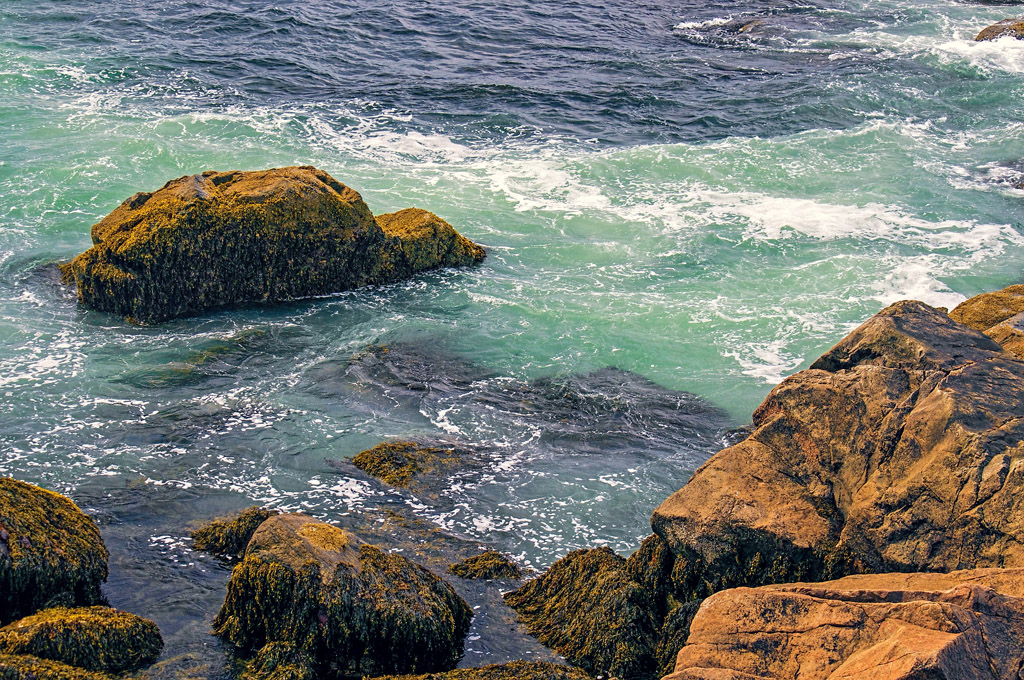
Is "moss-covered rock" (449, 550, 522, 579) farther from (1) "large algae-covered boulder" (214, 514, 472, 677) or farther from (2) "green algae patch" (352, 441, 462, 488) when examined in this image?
(2) "green algae patch" (352, 441, 462, 488)

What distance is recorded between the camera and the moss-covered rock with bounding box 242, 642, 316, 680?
7.35m

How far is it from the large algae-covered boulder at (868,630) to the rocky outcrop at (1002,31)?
95.2 ft

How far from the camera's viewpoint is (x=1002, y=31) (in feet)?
99.6

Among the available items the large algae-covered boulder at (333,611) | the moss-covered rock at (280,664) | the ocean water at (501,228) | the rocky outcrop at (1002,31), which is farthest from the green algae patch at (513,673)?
the rocky outcrop at (1002,31)

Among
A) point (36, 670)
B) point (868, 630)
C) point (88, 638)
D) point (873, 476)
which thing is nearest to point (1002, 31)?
point (873, 476)

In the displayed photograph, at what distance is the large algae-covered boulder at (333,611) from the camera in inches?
299

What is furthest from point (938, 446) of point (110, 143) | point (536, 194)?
point (110, 143)

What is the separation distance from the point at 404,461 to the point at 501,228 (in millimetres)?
8488

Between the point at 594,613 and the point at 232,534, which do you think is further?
the point at 232,534

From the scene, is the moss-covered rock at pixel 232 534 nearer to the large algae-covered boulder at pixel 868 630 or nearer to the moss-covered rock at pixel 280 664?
the moss-covered rock at pixel 280 664

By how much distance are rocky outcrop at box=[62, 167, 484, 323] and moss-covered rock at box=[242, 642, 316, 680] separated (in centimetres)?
793

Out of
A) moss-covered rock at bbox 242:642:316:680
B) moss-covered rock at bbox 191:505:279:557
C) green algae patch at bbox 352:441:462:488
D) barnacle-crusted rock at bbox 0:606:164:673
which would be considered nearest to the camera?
barnacle-crusted rock at bbox 0:606:164:673

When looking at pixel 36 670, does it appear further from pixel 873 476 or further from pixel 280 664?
pixel 873 476

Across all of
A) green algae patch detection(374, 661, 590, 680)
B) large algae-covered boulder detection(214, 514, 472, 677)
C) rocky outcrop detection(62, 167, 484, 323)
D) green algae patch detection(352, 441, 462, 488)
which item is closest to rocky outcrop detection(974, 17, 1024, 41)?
rocky outcrop detection(62, 167, 484, 323)
